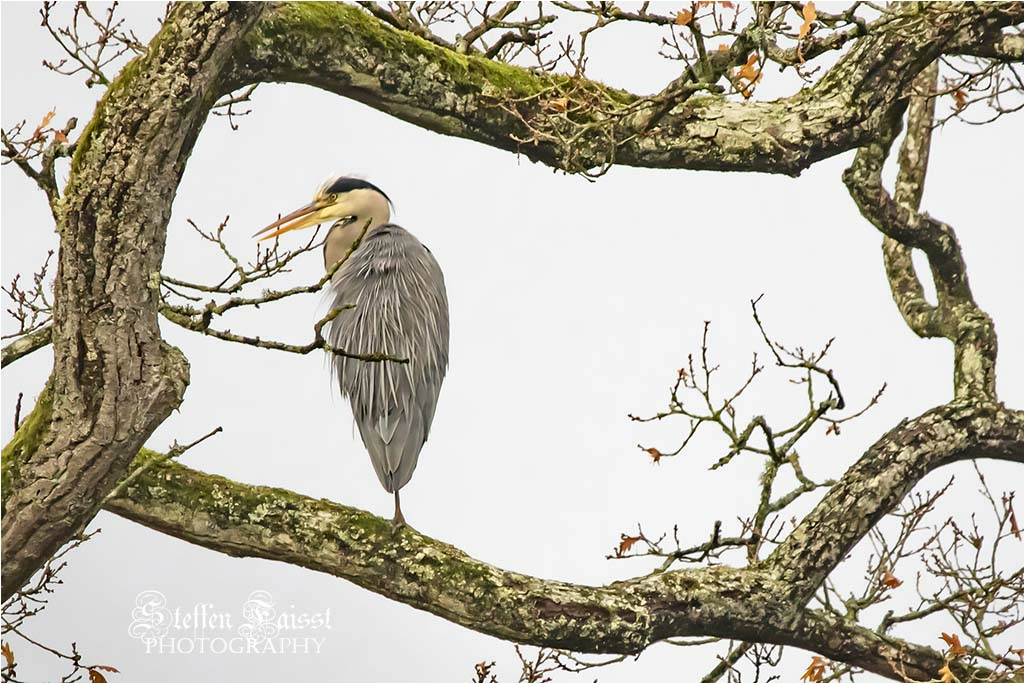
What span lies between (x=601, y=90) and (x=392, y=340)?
1.00 m

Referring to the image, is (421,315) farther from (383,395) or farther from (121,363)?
(121,363)

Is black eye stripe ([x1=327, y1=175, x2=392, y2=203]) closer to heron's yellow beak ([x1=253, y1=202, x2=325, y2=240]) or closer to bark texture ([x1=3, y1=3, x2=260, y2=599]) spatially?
heron's yellow beak ([x1=253, y1=202, x2=325, y2=240])

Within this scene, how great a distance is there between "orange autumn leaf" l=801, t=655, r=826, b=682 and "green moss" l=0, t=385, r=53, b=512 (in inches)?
90.5

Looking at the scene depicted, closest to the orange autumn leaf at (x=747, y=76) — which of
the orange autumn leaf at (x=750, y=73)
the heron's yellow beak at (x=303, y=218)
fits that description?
A: the orange autumn leaf at (x=750, y=73)

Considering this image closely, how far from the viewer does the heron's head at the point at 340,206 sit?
421 cm

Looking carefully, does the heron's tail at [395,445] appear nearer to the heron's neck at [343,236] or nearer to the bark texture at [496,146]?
the bark texture at [496,146]

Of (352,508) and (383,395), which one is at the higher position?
(383,395)

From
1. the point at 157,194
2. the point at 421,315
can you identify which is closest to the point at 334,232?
the point at 421,315

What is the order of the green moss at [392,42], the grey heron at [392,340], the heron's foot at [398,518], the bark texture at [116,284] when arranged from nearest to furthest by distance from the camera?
the bark texture at [116,284]
the green moss at [392,42]
the heron's foot at [398,518]
the grey heron at [392,340]

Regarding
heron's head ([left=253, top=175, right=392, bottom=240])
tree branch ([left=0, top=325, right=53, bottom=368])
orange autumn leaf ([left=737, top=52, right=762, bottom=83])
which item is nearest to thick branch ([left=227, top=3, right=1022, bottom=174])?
orange autumn leaf ([left=737, top=52, right=762, bottom=83])

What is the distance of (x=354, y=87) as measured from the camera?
3.36m

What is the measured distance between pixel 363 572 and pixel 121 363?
3.11ft

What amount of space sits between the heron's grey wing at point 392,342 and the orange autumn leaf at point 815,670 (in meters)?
1.34

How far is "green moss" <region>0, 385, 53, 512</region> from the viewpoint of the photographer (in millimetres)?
2730
